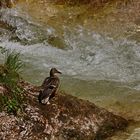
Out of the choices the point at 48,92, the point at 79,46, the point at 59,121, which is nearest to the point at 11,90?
the point at 48,92

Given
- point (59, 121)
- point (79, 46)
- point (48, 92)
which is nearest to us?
point (59, 121)

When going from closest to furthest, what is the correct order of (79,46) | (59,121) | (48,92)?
(59,121)
(48,92)
(79,46)

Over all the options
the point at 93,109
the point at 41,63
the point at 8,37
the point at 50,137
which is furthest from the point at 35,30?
the point at 50,137

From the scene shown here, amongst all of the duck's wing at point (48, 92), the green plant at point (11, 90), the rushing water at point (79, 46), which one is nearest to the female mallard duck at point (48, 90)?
the duck's wing at point (48, 92)

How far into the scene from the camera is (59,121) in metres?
7.42

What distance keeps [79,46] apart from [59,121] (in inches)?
251

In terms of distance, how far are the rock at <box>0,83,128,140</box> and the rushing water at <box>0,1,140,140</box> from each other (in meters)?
1.89

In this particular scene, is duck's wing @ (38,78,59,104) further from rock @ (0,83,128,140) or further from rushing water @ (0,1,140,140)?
rushing water @ (0,1,140,140)

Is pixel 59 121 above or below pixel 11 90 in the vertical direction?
below

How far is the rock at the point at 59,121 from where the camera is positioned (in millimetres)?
7039

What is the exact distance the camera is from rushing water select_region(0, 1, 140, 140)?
11000 mm

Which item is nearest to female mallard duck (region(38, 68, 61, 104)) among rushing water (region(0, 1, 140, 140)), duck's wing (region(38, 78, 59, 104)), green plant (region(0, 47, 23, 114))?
duck's wing (region(38, 78, 59, 104))

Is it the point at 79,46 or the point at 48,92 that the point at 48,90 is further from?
the point at 79,46

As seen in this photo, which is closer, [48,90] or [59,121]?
[59,121]
